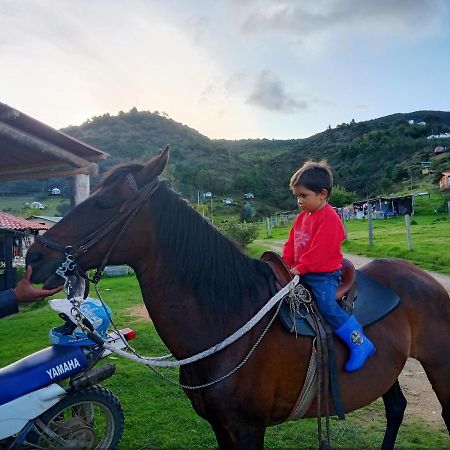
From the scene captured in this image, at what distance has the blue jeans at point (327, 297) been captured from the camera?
241 cm

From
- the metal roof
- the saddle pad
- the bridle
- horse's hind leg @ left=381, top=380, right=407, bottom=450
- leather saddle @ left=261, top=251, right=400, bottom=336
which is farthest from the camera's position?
the metal roof

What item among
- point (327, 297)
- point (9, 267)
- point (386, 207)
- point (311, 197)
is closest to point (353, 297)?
point (327, 297)

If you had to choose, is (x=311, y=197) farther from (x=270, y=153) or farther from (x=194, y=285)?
(x=270, y=153)

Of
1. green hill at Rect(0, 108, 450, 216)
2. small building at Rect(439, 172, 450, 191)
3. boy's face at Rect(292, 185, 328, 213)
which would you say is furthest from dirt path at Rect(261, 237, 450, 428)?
green hill at Rect(0, 108, 450, 216)

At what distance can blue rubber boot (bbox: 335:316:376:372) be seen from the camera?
A: 2.41 m

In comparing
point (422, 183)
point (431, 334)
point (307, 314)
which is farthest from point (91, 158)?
point (422, 183)

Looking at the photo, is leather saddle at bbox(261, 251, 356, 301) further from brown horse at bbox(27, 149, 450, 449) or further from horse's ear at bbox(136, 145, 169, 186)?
horse's ear at bbox(136, 145, 169, 186)

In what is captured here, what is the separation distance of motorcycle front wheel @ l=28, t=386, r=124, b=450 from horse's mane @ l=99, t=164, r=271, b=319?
1.61m

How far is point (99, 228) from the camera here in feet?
6.98

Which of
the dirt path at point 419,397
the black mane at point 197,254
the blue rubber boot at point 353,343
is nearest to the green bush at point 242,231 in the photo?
the dirt path at point 419,397

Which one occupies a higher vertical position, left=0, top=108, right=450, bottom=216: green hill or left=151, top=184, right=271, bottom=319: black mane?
left=0, top=108, right=450, bottom=216: green hill

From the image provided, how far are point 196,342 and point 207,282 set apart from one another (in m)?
0.34

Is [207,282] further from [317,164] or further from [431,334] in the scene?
A: [431,334]

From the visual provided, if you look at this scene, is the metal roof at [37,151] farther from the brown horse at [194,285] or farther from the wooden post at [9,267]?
the wooden post at [9,267]
